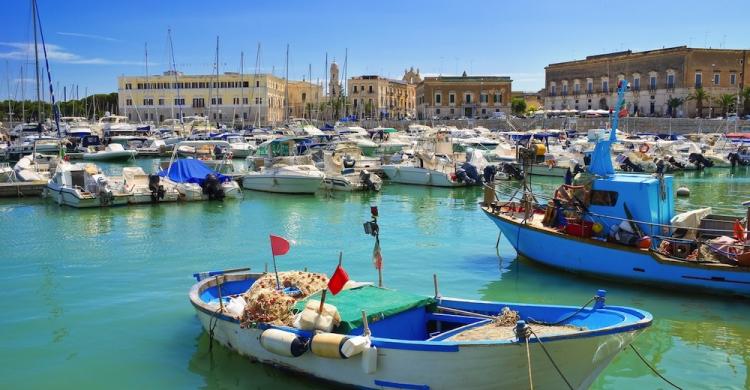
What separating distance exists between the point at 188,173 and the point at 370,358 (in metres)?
26.7

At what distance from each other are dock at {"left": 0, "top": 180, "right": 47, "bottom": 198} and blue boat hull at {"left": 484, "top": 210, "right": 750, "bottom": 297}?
89.3 feet

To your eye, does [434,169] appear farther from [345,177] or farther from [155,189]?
[155,189]

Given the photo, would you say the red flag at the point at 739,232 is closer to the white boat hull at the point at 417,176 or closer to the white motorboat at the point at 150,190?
the white motorboat at the point at 150,190

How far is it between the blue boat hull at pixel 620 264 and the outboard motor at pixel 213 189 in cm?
1821

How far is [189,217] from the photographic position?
28.6 m

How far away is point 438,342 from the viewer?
9414 millimetres

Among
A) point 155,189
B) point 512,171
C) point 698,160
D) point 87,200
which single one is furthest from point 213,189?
point 698,160

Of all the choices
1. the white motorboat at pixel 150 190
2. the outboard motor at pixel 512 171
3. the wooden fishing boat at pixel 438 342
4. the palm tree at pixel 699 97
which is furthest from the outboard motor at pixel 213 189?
the palm tree at pixel 699 97

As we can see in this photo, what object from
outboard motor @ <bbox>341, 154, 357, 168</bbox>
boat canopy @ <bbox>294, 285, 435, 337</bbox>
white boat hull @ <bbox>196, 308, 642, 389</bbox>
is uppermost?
outboard motor @ <bbox>341, 154, 357, 168</bbox>

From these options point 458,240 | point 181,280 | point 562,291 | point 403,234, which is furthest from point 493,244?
point 181,280

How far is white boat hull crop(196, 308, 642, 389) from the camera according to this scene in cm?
922

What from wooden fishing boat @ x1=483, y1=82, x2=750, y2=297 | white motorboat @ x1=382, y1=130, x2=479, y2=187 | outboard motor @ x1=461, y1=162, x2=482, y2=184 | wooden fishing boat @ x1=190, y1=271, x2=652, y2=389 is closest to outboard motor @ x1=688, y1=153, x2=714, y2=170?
white motorboat @ x1=382, y1=130, x2=479, y2=187

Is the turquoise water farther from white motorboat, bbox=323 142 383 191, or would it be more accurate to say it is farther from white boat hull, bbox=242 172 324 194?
white motorboat, bbox=323 142 383 191

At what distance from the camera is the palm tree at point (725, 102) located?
7944cm
